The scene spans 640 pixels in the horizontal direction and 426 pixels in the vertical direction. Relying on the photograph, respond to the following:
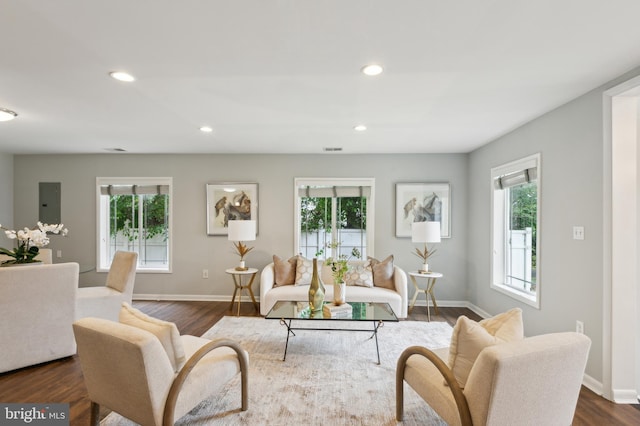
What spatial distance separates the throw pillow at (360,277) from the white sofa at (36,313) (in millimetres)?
3175

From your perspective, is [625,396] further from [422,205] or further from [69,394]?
[69,394]

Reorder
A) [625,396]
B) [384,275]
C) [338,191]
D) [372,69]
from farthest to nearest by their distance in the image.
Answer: [338,191] → [384,275] → [625,396] → [372,69]

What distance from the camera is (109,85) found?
9.11 ft

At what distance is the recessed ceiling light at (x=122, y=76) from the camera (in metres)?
2.53

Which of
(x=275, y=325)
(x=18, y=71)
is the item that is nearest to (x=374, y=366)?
(x=275, y=325)

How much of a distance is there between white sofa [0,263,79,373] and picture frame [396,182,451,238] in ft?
14.0

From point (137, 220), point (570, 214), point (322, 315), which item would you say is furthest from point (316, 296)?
point (137, 220)

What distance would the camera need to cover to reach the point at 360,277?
486 cm

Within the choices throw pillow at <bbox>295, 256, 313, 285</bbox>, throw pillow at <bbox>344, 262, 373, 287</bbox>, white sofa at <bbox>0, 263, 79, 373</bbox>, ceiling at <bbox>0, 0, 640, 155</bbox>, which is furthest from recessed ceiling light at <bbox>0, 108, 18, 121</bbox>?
throw pillow at <bbox>344, 262, 373, 287</bbox>

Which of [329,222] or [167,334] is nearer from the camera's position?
[167,334]

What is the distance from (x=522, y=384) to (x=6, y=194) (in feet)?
24.4

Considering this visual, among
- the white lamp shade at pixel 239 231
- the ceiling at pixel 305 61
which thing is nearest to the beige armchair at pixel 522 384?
the ceiling at pixel 305 61

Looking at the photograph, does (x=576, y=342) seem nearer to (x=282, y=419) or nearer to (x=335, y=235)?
(x=282, y=419)

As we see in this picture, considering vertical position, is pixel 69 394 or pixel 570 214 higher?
pixel 570 214
